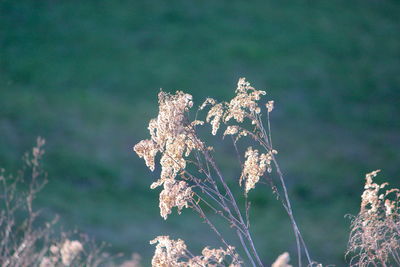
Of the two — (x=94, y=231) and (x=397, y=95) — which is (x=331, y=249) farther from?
(x=397, y=95)

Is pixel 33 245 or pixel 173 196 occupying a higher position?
pixel 33 245

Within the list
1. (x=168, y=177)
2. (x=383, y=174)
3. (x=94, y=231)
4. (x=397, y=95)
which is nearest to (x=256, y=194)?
(x=383, y=174)

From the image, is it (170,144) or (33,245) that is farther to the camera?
(33,245)

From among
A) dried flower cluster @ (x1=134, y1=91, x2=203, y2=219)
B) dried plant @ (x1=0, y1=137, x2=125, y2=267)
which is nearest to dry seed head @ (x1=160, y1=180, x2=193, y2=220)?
dried flower cluster @ (x1=134, y1=91, x2=203, y2=219)

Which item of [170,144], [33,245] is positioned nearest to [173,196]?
[170,144]

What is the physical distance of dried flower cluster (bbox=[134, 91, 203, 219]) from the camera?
2.97 meters

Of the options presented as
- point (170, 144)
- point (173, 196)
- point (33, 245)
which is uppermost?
point (33, 245)

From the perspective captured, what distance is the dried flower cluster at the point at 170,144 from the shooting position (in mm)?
2969

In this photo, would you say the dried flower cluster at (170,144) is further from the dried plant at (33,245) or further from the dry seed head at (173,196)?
the dried plant at (33,245)

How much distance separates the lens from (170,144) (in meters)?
3.04

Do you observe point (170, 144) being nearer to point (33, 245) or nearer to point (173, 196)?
point (173, 196)

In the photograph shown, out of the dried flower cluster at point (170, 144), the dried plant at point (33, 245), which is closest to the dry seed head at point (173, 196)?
the dried flower cluster at point (170, 144)

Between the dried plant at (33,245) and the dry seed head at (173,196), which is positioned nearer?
the dry seed head at (173,196)

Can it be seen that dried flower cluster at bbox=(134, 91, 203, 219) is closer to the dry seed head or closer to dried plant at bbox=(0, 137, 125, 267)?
the dry seed head
